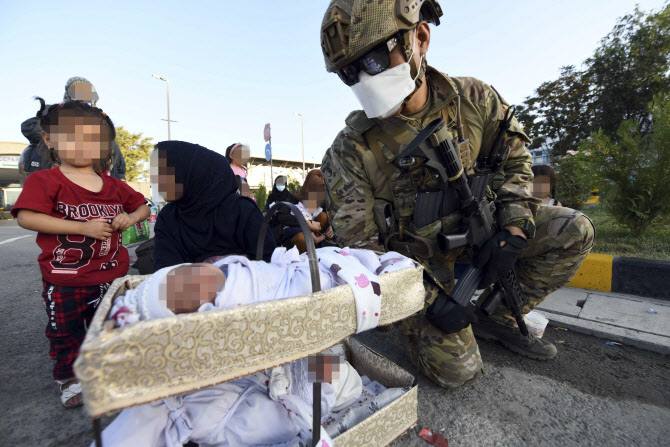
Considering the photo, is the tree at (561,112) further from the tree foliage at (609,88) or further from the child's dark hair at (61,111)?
the child's dark hair at (61,111)

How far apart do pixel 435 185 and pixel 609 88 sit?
896cm

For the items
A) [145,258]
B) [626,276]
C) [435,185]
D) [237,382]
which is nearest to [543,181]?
[626,276]

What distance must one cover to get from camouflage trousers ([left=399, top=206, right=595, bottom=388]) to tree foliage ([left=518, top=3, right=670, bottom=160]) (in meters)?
7.07

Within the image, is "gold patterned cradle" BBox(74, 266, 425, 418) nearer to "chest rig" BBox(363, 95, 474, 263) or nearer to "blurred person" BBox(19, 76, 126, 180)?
"chest rig" BBox(363, 95, 474, 263)

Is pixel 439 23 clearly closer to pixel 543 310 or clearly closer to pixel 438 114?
pixel 438 114

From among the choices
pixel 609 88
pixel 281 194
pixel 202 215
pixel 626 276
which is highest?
pixel 609 88

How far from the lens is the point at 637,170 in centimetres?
363

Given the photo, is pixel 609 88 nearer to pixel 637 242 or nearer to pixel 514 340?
pixel 637 242

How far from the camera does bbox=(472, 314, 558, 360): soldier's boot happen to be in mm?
1896

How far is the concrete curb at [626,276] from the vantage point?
8.77 feet

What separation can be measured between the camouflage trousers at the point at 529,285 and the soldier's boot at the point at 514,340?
0.20 ft

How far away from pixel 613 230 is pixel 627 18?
6.98 meters

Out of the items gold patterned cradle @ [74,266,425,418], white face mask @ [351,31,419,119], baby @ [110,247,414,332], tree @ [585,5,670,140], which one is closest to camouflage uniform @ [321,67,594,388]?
white face mask @ [351,31,419,119]

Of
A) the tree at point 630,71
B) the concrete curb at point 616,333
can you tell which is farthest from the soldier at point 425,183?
the tree at point 630,71
